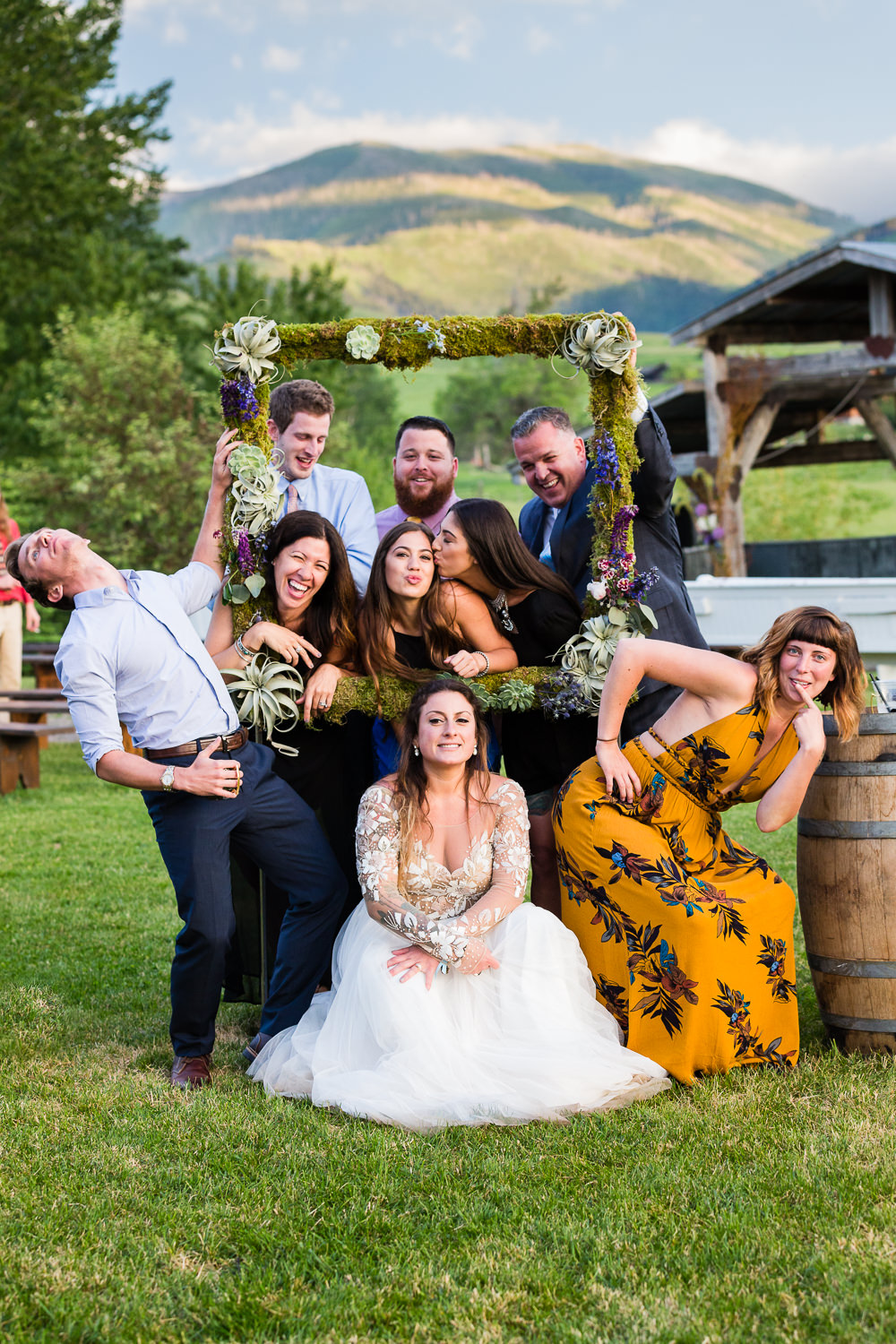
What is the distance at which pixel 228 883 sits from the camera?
4.55 metres

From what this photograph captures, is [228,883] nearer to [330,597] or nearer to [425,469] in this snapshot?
[330,597]

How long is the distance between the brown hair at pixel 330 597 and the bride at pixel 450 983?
1.84 feet

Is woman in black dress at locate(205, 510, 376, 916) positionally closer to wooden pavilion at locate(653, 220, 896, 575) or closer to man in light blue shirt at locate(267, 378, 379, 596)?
man in light blue shirt at locate(267, 378, 379, 596)

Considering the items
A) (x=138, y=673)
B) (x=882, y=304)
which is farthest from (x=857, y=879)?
(x=882, y=304)

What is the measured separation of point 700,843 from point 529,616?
1.19m

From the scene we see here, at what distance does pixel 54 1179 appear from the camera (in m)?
3.56

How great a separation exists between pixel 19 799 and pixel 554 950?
26.2ft

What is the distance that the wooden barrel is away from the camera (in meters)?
4.48

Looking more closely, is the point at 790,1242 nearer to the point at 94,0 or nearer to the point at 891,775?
the point at 891,775

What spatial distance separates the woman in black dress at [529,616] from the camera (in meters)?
5.02

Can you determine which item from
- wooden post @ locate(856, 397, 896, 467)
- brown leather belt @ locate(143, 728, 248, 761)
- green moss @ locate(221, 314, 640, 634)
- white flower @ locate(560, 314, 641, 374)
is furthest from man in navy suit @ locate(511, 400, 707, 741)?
wooden post @ locate(856, 397, 896, 467)

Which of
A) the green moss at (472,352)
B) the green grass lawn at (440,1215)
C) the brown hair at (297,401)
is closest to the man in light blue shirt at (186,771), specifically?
the green grass lawn at (440,1215)

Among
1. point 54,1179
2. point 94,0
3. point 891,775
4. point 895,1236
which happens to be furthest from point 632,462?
point 94,0

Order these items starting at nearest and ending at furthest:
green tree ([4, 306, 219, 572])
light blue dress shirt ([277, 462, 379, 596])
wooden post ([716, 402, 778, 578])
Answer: light blue dress shirt ([277, 462, 379, 596]) < wooden post ([716, 402, 778, 578]) < green tree ([4, 306, 219, 572])
